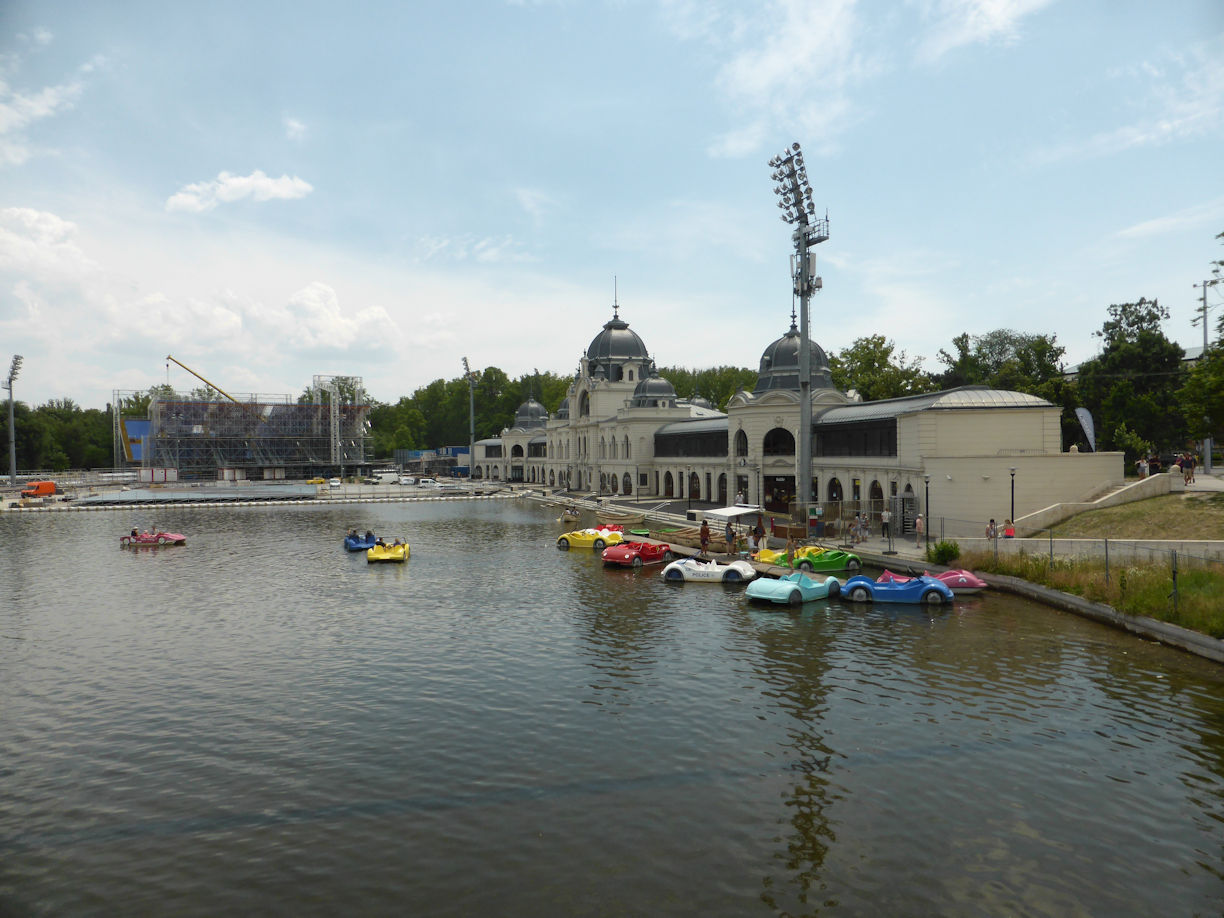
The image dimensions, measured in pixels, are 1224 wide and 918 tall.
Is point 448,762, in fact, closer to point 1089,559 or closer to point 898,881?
point 898,881

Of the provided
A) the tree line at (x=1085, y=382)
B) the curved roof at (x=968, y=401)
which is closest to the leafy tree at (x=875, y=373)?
the tree line at (x=1085, y=382)

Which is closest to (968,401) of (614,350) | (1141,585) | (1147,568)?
(1147,568)

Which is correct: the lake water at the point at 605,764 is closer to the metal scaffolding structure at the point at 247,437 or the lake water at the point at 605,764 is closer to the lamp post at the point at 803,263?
the lamp post at the point at 803,263

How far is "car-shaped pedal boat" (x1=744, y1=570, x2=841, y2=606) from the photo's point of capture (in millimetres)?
32281

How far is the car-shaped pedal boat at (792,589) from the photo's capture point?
32281mm

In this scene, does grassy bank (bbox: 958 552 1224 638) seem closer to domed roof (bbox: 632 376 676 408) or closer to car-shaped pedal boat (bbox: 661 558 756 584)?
car-shaped pedal boat (bbox: 661 558 756 584)

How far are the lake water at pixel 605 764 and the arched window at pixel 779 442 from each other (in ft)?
118

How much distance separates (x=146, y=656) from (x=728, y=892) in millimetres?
21333

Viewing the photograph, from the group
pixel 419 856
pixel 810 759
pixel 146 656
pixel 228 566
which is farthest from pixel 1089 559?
pixel 228 566

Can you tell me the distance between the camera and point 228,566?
4366 cm

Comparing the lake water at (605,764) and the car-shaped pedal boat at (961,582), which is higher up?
the car-shaped pedal boat at (961,582)

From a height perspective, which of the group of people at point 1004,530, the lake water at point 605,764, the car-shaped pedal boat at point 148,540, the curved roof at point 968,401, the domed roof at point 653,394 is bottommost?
the lake water at point 605,764

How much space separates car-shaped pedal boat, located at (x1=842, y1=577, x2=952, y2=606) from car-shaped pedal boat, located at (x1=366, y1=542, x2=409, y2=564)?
82.8ft

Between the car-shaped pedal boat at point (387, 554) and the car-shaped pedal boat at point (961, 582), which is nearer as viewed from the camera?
the car-shaped pedal boat at point (961, 582)
